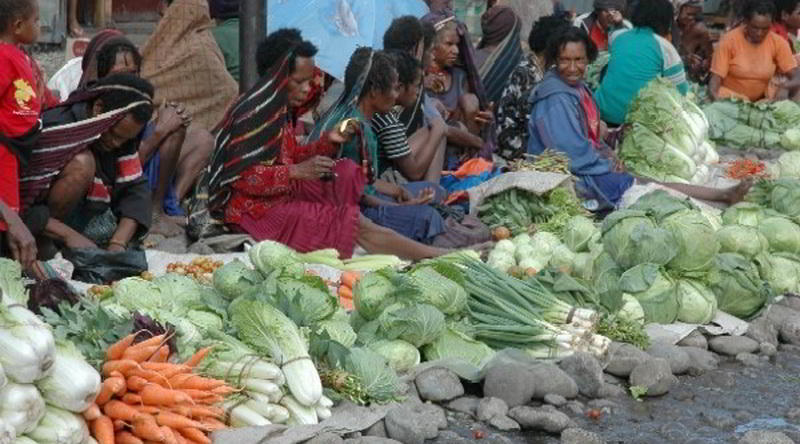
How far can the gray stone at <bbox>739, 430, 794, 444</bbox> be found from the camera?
5.85m

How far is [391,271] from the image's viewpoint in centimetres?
662

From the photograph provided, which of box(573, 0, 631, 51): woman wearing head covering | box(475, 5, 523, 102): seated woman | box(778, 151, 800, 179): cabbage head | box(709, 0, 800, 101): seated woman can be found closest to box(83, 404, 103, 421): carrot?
box(475, 5, 523, 102): seated woman

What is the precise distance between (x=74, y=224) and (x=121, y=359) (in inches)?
111

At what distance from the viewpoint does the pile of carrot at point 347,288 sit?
725 cm

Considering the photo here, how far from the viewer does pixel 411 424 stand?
568 centimetres

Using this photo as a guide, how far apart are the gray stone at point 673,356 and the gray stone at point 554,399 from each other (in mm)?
→ 836

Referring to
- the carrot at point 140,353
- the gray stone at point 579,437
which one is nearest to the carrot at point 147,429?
the carrot at point 140,353

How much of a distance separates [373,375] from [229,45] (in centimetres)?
562

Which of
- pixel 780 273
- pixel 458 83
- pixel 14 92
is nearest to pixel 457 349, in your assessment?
pixel 14 92

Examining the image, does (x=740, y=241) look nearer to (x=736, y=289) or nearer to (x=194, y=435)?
(x=736, y=289)

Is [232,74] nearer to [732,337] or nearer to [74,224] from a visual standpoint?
[74,224]

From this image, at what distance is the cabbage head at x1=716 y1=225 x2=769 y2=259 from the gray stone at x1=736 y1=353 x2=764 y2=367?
97 centimetres

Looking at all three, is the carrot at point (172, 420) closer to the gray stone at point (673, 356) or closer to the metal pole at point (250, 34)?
the gray stone at point (673, 356)

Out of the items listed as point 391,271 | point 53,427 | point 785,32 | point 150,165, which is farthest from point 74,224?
point 785,32
